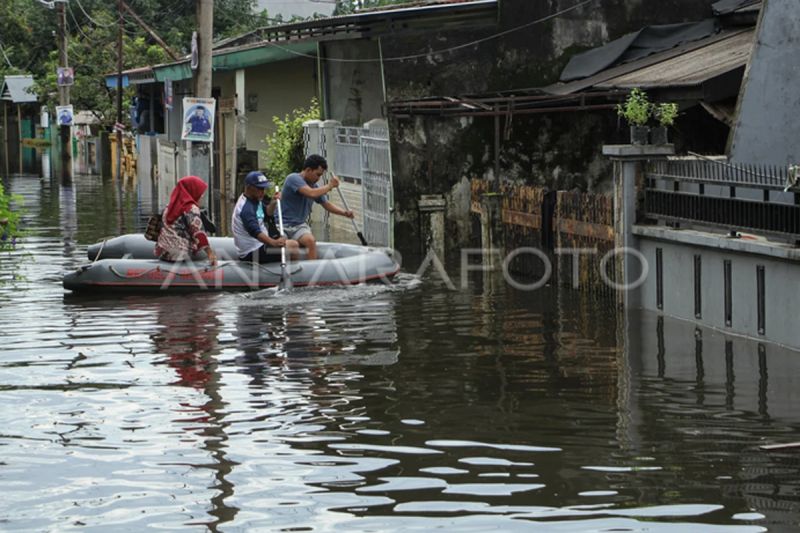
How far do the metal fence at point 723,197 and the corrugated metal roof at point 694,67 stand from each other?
7.46ft

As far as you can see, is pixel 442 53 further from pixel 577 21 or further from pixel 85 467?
pixel 85 467

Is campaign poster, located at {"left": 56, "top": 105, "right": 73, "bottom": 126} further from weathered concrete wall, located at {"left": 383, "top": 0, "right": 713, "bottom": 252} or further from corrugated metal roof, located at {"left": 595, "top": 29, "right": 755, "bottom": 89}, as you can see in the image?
corrugated metal roof, located at {"left": 595, "top": 29, "right": 755, "bottom": 89}

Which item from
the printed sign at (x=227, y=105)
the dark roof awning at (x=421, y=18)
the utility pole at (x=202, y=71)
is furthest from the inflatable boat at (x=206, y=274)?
the printed sign at (x=227, y=105)

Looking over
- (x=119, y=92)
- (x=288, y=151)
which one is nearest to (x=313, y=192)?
(x=288, y=151)

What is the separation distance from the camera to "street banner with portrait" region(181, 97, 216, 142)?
24562 millimetres

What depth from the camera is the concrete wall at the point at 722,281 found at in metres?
13.9

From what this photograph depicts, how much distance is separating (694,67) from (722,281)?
5439mm

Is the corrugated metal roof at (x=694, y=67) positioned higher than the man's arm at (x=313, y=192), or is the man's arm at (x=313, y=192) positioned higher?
the corrugated metal roof at (x=694, y=67)

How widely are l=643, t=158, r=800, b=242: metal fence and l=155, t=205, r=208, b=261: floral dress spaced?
6.19 m

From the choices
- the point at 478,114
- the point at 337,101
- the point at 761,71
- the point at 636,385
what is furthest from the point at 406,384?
the point at 337,101

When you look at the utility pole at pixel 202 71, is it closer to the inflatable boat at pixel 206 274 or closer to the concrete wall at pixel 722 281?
the inflatable boat at pixel 206 274

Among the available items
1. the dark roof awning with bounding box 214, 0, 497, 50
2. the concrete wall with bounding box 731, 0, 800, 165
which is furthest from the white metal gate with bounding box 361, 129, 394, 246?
the concrete wall with bounding box 731, 0, 800, 165

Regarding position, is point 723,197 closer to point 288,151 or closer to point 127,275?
point 127,275

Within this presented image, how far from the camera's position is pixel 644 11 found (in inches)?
958
